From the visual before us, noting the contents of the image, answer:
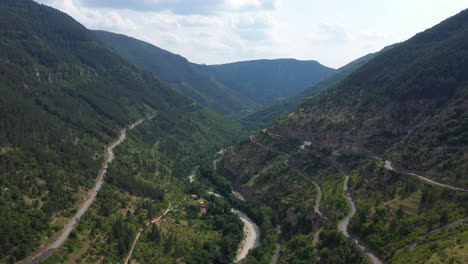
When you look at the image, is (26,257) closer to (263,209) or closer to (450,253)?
(263,209)

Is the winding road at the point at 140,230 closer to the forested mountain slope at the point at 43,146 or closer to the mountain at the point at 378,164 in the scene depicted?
the forested mountain slope at the point at 43,146

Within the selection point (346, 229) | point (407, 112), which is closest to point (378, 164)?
point (346, 229)

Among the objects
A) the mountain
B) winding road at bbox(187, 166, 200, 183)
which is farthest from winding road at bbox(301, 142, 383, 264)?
winding road at bbox(187, 166, 200, 183)

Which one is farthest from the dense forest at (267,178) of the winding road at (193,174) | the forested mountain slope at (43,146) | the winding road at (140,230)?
the winding road at (193,174)

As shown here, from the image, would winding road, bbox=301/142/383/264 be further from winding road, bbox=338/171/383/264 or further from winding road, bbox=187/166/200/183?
winding road, bbox=187/166/200/183

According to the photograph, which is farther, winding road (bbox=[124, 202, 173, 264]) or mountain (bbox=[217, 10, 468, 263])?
winding road (bbox=[124, 202, 173, 264])

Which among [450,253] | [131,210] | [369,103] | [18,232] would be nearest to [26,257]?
[18,232]

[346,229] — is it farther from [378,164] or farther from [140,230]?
[140,230]

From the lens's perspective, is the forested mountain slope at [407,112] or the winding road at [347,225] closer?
the winding road at [347,225]
